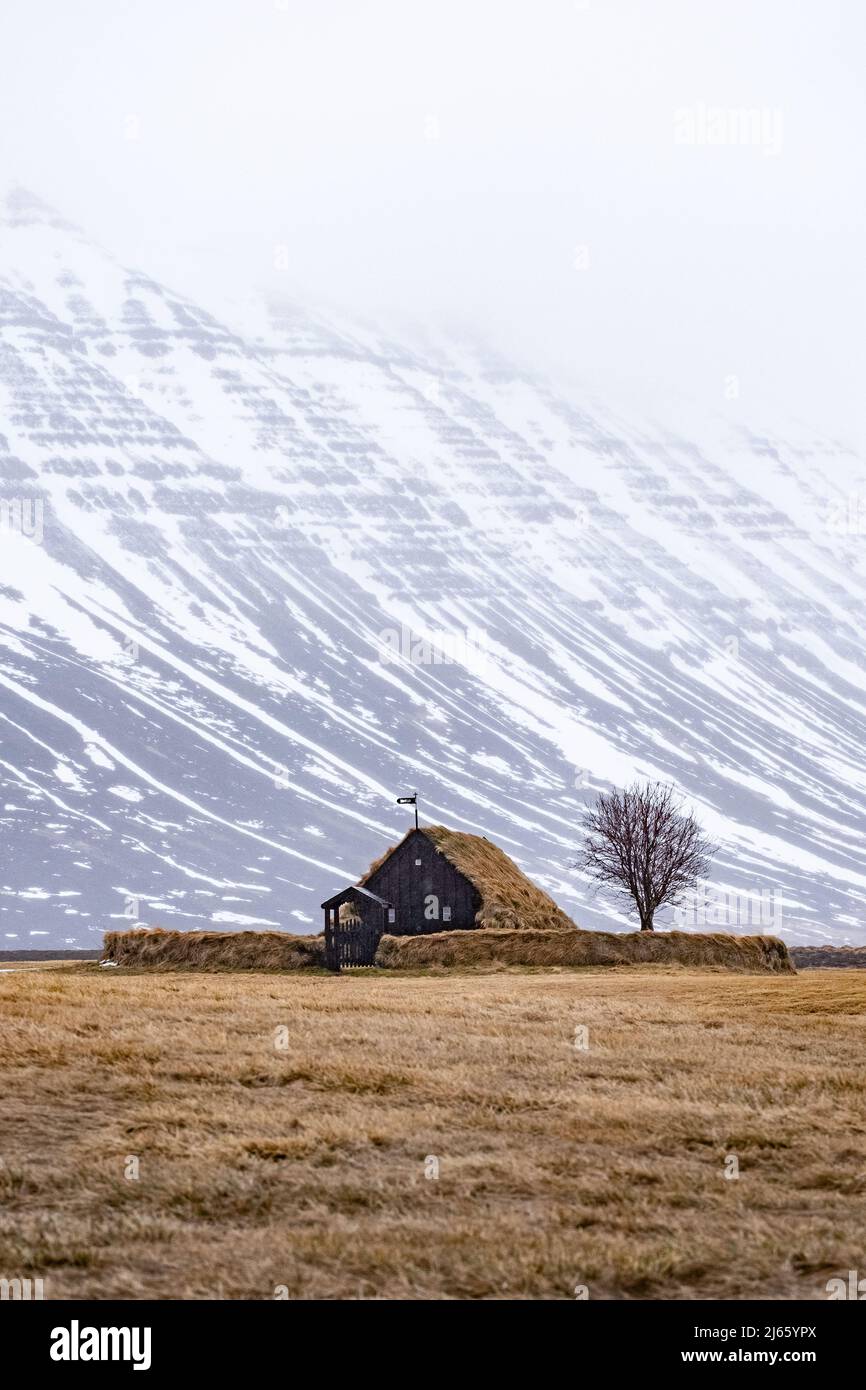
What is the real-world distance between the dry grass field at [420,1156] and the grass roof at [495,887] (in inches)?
1551

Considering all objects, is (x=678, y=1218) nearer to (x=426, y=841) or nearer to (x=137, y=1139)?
(x=137, y=1139)

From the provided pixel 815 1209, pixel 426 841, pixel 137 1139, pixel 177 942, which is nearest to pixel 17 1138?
pixel 137 1139

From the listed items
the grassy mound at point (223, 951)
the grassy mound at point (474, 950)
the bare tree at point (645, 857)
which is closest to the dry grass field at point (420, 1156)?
the grassy mound at point (474, 950)

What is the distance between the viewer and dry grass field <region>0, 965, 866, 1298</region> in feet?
39.5

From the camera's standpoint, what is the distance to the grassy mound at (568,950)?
6191 centimetres

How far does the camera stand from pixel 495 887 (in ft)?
233

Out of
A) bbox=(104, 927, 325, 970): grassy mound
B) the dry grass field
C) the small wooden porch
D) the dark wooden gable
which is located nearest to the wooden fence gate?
the small wooden porch

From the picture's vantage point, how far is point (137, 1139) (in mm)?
16953

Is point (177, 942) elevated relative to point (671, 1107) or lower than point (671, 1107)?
elevated

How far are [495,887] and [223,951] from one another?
46.8 ft

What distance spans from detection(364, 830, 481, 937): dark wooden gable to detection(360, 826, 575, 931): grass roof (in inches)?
16.6
